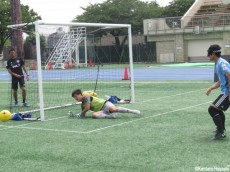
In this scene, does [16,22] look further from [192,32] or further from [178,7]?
[178,7]

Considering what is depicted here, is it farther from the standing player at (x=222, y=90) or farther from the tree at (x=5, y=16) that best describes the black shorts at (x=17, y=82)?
the tree at (x=5, y=16)

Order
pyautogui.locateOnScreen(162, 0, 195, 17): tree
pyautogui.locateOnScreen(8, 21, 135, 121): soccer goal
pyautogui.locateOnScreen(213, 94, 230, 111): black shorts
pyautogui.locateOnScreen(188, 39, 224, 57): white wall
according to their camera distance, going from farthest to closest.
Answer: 1. pyautogui.locateOnScreen(162, 0, 195, 17): tree
2. pyautogui.locateOnScreen(188, 39, 224, 57): white wall
3. pyautogui.locateOnScreen(8, 21, 135, 121): soccer goal
4. pyautogui.locateOnScreen(213, 94, 230, 111): black shorts

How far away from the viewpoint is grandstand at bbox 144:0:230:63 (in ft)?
152

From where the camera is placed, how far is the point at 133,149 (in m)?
A: 8.25

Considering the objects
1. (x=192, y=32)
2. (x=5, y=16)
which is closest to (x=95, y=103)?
(x=192, y=32)

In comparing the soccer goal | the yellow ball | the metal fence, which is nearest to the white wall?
the metal fence

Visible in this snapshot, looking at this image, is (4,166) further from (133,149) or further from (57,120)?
(57,120)

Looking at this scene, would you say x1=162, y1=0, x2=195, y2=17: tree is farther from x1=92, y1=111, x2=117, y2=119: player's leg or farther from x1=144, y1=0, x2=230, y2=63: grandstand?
x1=92, y1=111, x2=117, y2=119: player's leg

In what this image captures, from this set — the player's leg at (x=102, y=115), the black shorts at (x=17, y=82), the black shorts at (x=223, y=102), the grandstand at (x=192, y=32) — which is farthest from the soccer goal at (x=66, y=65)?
the grandstand at (x=192, y=32)

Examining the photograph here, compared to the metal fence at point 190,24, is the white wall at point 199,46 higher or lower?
lower

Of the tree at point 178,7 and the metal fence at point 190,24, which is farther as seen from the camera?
the tree at point 178,7

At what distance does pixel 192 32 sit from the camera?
4775 centimetres

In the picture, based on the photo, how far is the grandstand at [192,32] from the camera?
152 feet

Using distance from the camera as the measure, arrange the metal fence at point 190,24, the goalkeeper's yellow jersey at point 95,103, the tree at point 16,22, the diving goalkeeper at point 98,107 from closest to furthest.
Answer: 1. the diving goalkeeper at point 98,107
2. the goalkeeper's yellow jersey at point 95,103
3. the tree at point 16,22
4. the metal fence at point 190,24
